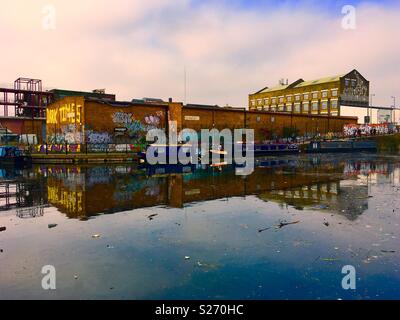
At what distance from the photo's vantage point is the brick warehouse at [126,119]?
3522cm

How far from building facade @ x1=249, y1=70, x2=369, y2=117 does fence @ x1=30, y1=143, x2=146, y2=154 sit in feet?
137

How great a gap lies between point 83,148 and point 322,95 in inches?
2304

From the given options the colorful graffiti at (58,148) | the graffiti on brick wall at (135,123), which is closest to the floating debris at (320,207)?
the colorful graffiti at (58,148)

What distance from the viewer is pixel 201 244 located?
23.9 ft

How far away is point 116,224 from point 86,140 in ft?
90.9

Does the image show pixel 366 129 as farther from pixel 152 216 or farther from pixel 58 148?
pixel 152 216

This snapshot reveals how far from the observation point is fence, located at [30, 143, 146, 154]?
3159cm

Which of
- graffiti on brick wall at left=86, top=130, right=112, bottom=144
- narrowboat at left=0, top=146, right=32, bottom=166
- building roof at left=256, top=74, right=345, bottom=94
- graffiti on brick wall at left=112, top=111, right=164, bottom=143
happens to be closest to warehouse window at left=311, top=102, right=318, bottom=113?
building roof at left=256, top=74, right=345, bottom=94

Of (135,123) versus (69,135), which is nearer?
(69,135)

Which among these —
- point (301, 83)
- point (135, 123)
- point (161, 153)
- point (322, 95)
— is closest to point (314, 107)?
point (322, 95)

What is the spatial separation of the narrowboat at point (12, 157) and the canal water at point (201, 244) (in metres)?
17.9

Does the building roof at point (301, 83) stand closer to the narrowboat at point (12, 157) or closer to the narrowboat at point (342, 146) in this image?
the narrowboat at point (342, 146)
